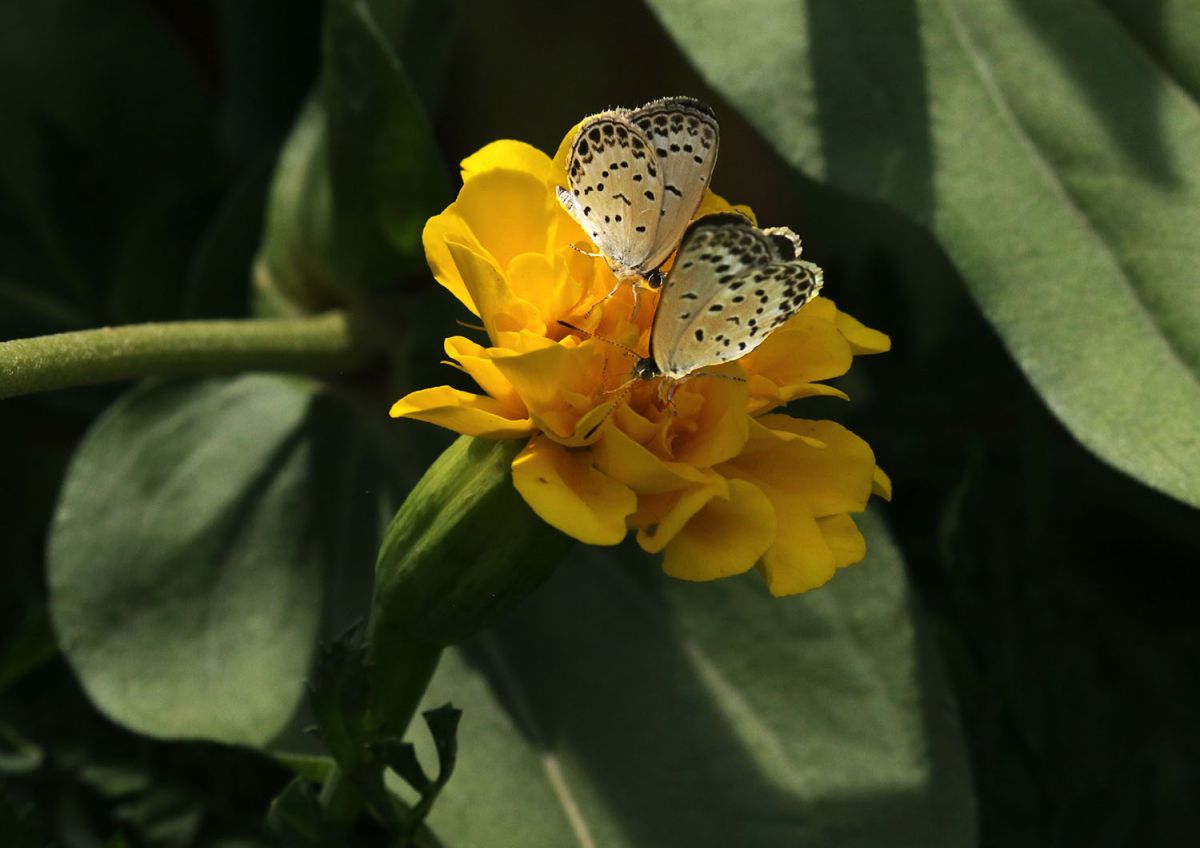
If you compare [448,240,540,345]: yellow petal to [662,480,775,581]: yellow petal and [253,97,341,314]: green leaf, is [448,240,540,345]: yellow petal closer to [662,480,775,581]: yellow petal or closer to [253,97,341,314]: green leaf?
[662,480,775,581]: yellow petal

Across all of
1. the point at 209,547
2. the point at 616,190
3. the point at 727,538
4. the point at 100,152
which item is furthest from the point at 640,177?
the point at 100,152

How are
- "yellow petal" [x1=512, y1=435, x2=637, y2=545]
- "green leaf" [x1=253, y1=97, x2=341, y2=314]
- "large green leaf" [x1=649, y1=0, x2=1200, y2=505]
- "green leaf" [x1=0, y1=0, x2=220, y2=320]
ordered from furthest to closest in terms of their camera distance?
1. "green leaf" [x1=0, y1=0, x2=220, y2=320]
2. "green leaf" [x1=253, y1=97, x2=341, y2=314]
3. "large green leaf" [x1=649, y1=0, x2=1200, y2=505]
4. "yellow petal" [x1=512, y1=435, x2=637, y2=545]

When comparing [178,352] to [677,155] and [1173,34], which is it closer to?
[677,155]

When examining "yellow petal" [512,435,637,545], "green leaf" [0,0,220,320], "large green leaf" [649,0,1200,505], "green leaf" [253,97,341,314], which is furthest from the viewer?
"green leaf" [0,0,220,320]

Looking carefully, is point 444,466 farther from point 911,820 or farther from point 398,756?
point 911,820

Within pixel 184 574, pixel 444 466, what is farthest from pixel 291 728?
pixel 444 466

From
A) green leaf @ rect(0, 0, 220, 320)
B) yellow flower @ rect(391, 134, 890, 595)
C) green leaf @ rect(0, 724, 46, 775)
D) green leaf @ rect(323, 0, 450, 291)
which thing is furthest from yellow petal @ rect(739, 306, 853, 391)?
green leaf @ rect(0, 0, 220, 320)

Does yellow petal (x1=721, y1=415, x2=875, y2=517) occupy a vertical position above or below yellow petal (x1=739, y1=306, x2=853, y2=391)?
below

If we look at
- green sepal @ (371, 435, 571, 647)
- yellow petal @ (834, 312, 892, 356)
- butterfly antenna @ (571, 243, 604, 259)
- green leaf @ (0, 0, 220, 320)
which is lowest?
green leaf @ (0, 0, 220, 320)
